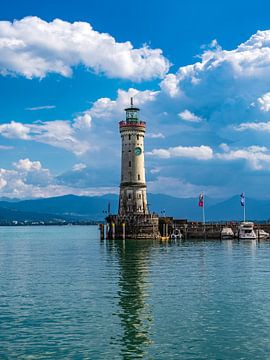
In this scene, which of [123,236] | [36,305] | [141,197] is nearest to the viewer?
[36,305]

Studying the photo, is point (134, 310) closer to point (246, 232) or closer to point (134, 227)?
point (134, 227)

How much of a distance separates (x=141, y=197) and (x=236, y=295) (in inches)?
2901

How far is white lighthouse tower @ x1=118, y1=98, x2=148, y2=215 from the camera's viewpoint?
4414 inches

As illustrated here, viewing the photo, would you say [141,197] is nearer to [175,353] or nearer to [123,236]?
[123,236]

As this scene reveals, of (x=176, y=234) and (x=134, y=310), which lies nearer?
(x=134, y=310)

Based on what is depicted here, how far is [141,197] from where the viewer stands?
369 ft

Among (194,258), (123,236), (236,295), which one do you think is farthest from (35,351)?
(123,236)

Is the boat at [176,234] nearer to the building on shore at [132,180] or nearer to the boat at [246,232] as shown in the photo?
the building on shore at [132,180]

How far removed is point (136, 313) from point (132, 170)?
79.7 meters

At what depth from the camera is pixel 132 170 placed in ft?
369

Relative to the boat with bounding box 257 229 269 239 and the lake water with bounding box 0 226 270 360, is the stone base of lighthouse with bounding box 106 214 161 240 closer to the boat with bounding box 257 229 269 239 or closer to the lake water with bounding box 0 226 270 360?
the boat with bounding box 257 229 269 239

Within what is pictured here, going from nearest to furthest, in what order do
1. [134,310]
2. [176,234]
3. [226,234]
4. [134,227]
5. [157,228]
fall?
[134,310] < [134,227] < [157,228] < [226,234] < [176,234]

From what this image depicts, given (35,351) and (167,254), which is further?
(167,254)

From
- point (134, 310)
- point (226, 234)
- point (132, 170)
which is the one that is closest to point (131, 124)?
point (132, 170)
